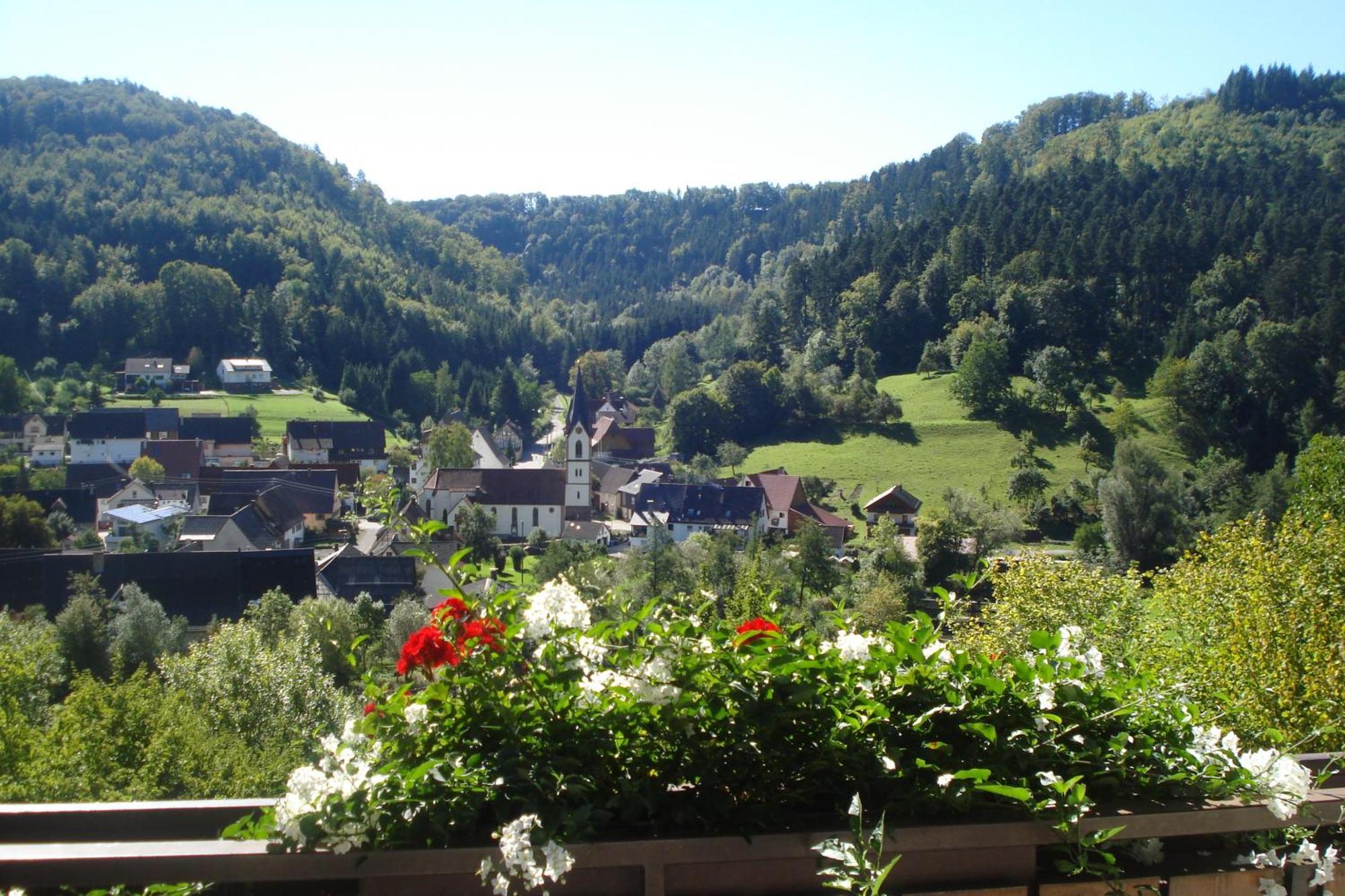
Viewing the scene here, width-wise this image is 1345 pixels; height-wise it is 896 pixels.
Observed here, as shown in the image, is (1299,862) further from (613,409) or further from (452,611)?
(613,409)

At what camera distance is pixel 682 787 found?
6.20ft

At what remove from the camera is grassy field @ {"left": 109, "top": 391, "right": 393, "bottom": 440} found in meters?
59.8

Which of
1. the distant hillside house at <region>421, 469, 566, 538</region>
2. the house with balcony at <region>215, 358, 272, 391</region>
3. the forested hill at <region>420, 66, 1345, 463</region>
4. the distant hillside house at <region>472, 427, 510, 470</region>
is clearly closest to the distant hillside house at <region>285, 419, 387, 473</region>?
the distant hillside house at <region>472, 427, 510, 470</region>

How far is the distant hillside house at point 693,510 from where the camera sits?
125ft

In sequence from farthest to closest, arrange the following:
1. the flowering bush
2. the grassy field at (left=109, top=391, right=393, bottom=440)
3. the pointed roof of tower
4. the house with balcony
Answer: the house with balcony < the grassy field at (left=109, top=391, right=393, bottom=440) < the pointed roof of tower < the flowering bush

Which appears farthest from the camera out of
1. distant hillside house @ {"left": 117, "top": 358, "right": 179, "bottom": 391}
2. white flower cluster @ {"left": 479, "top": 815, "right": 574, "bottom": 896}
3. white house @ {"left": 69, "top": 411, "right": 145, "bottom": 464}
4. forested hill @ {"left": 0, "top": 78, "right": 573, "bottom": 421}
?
forested hill @ {"left": 0, "top": 78, "right": 573, "bottom": 421}

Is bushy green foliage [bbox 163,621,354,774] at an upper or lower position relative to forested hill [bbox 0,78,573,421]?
lower

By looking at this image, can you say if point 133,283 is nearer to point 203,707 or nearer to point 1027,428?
point 1027,428

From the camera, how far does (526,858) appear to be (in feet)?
5.14

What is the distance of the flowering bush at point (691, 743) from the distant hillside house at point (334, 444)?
53.0m

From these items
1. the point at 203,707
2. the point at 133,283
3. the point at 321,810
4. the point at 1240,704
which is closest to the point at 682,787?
the point at 321,810

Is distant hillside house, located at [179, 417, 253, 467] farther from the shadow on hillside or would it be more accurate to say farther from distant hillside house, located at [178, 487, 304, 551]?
the shadow on hillside

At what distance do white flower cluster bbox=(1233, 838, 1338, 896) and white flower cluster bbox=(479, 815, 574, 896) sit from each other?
142 centimetres

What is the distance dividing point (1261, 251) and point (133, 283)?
3263 inches
